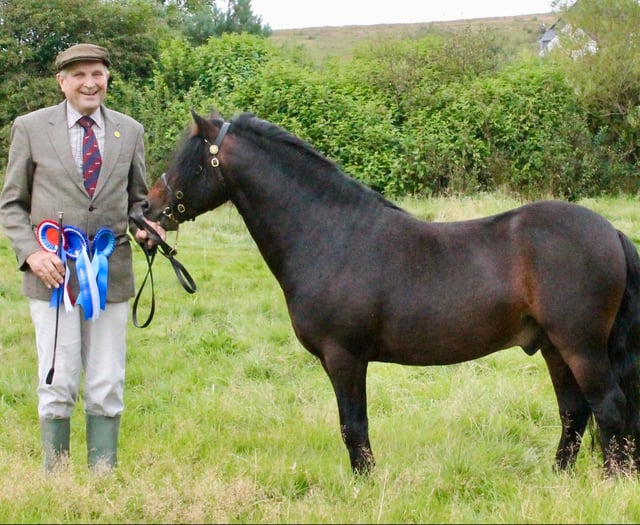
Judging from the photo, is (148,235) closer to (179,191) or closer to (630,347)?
(179,191)

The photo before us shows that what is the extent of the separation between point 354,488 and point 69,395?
172 cm

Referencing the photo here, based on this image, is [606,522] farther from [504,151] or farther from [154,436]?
[504,151]

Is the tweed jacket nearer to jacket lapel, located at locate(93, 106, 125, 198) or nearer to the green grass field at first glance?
jacket lapel, located at locate(93, 106, 125, 198)

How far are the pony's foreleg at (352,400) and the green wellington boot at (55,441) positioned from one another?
1.55m

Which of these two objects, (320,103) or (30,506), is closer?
(30,506)

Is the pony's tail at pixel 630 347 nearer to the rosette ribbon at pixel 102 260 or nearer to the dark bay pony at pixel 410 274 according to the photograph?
the dark bay pony at pixel 410 274

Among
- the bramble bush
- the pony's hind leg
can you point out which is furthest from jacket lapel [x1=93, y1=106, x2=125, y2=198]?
the bramble bush

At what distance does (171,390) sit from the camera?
6.15 meters

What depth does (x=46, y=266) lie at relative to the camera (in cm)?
416

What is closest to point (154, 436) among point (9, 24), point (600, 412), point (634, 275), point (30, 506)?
point (30, 506)

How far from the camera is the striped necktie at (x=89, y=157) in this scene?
4.34 m

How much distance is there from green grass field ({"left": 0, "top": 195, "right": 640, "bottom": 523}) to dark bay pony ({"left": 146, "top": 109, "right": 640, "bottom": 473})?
0.43 m

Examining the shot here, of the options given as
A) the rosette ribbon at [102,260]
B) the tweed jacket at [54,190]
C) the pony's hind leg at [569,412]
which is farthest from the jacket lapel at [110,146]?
the pony's hind leg at [569,412]

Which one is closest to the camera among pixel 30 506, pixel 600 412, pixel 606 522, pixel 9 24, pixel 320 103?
pixel 606 522
